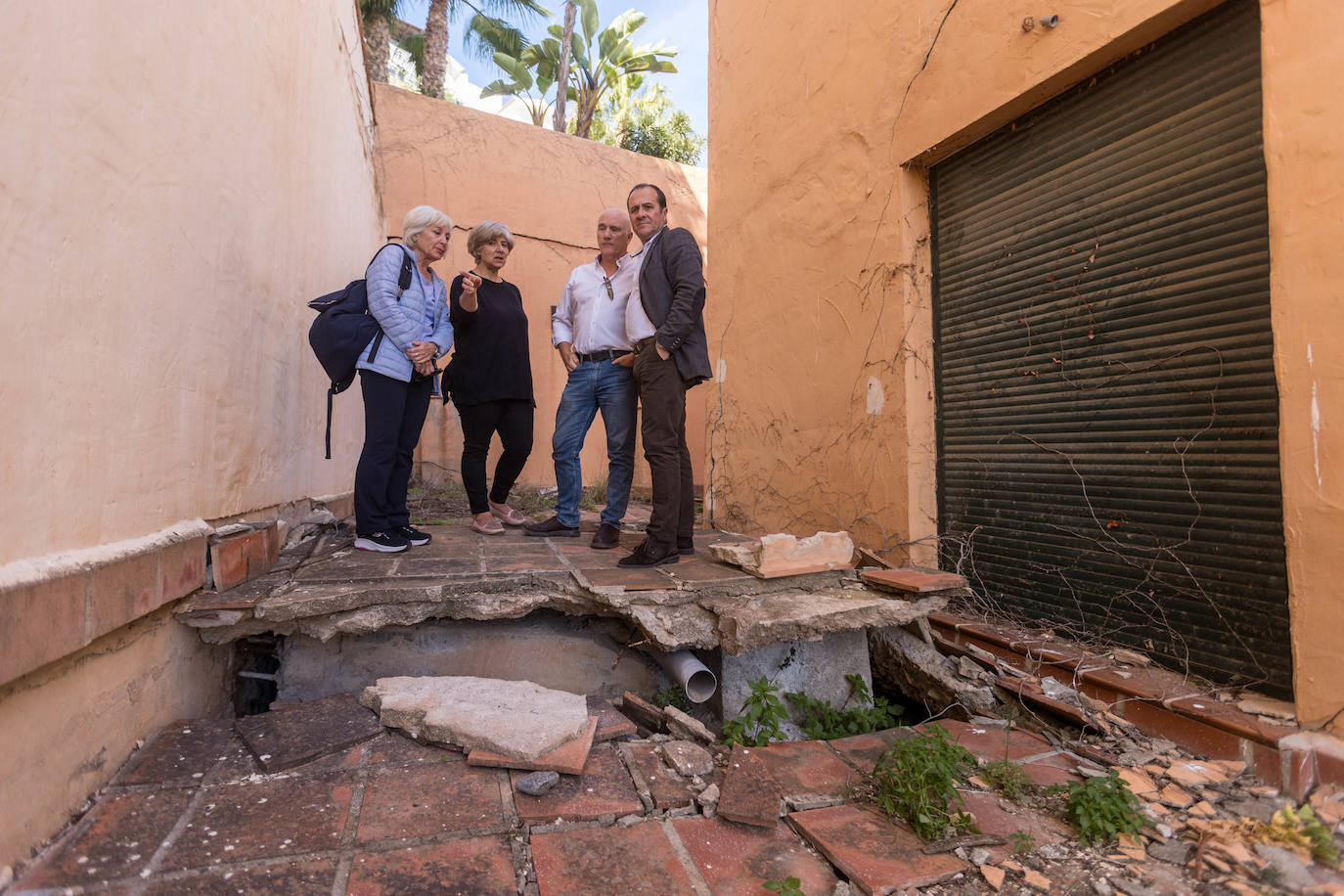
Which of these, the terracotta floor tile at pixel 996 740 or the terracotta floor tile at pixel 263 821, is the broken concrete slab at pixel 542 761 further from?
the terracotta floor tile at pixel 996 740

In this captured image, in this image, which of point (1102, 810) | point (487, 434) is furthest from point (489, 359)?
point (1102, 810)

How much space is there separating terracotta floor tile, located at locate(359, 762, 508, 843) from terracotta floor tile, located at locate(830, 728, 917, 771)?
1187mm

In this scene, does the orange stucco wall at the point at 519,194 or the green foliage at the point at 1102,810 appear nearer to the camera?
the green foliage at the point at 1102,810

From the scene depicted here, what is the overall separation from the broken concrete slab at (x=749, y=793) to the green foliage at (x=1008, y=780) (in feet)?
2.29

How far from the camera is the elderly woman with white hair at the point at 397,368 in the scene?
305 centimetres

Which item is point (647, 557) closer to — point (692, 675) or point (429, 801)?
point (692, 675)

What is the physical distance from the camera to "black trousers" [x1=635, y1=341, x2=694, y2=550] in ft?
10.5

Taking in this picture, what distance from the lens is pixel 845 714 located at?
9.59ft

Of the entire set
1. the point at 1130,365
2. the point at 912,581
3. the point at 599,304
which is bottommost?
the point at 912,581

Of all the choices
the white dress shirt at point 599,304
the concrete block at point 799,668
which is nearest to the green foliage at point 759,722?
the concrete block at point 799,668

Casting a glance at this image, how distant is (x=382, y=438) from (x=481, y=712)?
1.40 meters

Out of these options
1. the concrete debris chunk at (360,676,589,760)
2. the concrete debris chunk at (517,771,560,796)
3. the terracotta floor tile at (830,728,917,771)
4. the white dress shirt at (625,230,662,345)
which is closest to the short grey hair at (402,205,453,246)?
the white dress shirt at (625,230,662,345)

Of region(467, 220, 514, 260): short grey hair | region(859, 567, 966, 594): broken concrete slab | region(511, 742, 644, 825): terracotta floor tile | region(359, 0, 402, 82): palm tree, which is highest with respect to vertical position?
region(359, 0, 402, 82): palm tree

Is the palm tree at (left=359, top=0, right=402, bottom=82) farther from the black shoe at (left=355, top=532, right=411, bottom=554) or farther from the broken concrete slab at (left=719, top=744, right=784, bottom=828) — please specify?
the broken concrete slab at (left=719, top=744, right=784, bottom=828)
